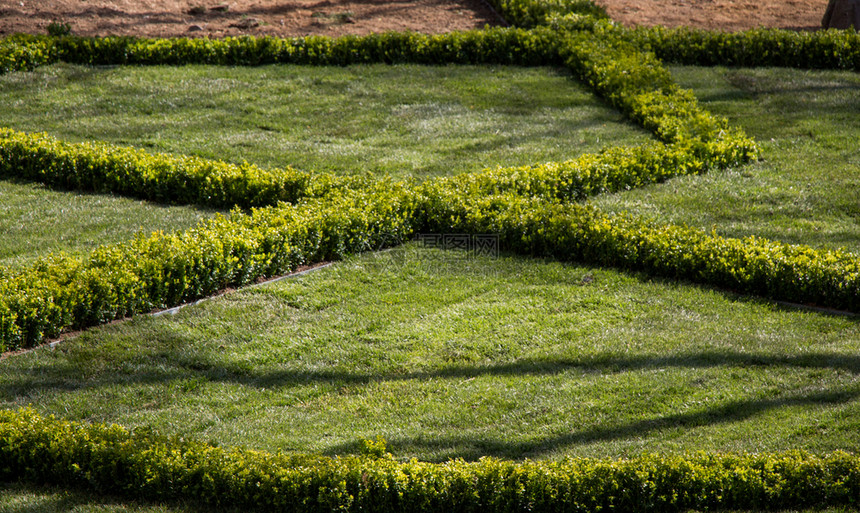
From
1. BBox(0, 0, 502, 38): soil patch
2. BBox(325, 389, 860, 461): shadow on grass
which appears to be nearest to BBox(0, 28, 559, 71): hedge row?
BBox(0, 0, 502, 38): soil patch

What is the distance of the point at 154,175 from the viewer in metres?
9.84

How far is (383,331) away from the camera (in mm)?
7090

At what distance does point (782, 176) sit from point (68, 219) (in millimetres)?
8998

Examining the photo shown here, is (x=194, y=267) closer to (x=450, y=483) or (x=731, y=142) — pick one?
(x=450, y=483)

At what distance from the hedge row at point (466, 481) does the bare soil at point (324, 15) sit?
1219 centimetres

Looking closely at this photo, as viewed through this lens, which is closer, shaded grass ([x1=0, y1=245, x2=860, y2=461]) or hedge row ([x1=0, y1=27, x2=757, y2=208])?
shaded grass ([x1=0, y1=245, x2=860, y2=461])

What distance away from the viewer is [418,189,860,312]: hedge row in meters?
7.35

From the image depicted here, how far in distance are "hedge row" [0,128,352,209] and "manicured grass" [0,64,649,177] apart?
933mm

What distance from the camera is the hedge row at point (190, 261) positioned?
678cm

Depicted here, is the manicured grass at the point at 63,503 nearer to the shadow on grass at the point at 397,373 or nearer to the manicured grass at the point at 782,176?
the shadow on grass at the point at 397,373

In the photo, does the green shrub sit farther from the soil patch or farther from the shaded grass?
the shaded grass

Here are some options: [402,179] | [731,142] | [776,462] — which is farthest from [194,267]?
[731,142]

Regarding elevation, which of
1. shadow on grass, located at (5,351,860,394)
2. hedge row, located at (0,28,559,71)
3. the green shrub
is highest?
hedge row, located at (0,28,559,71)

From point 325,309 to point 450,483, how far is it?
301 centimetres
